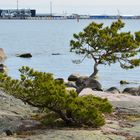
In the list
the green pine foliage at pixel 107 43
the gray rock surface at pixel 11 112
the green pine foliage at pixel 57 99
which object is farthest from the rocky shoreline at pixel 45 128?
the green pine foliage at pixel 107 43

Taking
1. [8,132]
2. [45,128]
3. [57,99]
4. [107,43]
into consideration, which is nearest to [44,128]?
[45,128]

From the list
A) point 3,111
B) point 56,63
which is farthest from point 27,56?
point 3,111

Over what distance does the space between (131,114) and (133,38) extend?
2472mm

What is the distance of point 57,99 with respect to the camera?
13.9 meters

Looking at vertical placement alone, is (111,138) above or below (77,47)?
below

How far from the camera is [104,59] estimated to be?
57.9ft

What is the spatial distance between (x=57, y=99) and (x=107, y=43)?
12.0 feet

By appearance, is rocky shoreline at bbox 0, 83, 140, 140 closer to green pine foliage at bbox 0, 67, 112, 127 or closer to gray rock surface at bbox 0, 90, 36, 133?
gray rock surface at bbox 0, 90, 36, 133

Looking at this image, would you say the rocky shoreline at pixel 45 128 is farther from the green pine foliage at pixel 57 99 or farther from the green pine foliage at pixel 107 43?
the green pine foliage at pixel 107 43

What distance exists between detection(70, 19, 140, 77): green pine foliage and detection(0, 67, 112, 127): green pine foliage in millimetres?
2733

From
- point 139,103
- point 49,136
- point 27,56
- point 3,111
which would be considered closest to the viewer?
point 49,136

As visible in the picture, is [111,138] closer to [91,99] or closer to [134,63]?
[91,99]

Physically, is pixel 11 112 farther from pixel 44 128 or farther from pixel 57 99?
pixel 57 99

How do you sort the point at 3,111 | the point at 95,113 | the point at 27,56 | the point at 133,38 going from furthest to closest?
1. the point at 27,56
2. the point at 133,38
3. the point at 3,111
4. the point at 95,113
